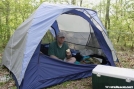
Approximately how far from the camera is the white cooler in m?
2.88

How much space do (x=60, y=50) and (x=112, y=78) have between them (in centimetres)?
167

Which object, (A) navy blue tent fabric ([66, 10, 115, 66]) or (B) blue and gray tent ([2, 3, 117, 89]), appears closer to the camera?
(B) blue and gray tent ([2, 3, 117, 89])

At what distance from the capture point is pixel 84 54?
528 cm

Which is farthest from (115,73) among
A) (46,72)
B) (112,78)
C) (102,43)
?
(102,43)

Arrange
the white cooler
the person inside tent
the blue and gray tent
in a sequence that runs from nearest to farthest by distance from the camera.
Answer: the white cooler → the blue and gray tent → the person inside tent

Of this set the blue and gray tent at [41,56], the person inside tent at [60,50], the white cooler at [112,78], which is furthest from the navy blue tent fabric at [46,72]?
the white cooler at [112,78]

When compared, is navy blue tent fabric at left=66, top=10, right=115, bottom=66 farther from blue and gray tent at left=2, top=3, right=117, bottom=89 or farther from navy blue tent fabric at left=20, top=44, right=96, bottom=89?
navy blue tent fabric at left=20, top=44, right=96, bottom=89

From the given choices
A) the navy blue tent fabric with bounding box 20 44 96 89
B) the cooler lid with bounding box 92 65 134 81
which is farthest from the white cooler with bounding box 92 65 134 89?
the navy blue tent fabric with bounding box 20 44 96 89

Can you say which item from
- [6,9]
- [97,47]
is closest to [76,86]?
[97,47]

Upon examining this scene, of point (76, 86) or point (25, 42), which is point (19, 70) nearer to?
point (25, 42)

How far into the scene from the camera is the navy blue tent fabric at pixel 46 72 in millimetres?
3352

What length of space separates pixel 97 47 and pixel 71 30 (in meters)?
1.19

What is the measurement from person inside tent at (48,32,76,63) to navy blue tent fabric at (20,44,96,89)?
17.4 inches

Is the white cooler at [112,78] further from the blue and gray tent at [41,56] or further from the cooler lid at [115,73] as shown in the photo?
the blue and gray tent at [41,56]
